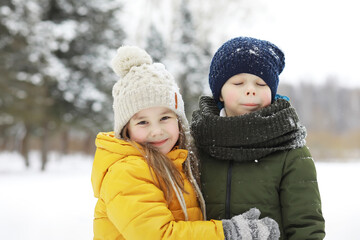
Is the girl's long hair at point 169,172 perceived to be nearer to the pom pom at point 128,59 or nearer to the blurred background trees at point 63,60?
the pom pom at point 128,59

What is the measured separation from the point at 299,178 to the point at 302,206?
0.12 meters

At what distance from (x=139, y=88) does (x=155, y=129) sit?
0.75 feet

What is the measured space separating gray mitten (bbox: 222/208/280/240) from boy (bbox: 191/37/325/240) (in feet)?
0.33

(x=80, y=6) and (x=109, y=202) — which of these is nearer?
(x=109, y=202)

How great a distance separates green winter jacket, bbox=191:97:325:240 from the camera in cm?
160

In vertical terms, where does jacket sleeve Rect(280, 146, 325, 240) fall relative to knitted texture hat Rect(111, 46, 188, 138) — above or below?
below

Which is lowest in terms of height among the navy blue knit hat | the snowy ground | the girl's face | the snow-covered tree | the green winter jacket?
the snowy ground

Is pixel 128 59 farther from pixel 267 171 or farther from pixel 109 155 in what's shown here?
pixel 267 171

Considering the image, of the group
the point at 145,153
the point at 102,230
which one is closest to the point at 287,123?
the point at 145,153

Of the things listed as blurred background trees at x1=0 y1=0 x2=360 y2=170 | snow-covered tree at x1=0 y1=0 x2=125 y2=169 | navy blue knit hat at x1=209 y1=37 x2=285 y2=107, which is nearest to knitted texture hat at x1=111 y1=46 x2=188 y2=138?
navy blue knit hat at x1=209 y1=37 x2=285 y2=107

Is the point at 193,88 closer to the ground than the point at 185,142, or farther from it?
farther from it

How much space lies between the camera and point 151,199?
156 cm

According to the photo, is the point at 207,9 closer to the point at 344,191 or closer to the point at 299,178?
the point at 344,191

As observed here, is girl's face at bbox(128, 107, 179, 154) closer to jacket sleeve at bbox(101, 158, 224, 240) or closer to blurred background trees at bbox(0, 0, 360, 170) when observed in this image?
jacket sleeve at bbox(101, 158, 224, 240)
